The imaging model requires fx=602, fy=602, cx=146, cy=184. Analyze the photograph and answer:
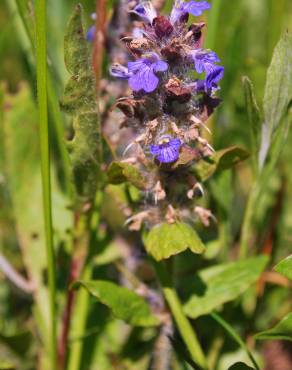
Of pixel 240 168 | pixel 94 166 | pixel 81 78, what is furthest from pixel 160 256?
pixel 240 168

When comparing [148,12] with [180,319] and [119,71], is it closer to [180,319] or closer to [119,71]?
[119,71]

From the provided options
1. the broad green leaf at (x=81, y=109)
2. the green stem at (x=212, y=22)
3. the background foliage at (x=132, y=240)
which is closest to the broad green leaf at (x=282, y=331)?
the background foliage at (x=132, y=240)

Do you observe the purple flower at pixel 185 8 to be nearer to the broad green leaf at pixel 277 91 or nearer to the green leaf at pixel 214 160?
the broad green leaf at pixel 277 91

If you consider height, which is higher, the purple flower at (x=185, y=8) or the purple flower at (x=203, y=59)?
the purple flower at (x=185, y=8)

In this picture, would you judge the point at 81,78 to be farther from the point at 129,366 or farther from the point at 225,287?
the point at 129,366

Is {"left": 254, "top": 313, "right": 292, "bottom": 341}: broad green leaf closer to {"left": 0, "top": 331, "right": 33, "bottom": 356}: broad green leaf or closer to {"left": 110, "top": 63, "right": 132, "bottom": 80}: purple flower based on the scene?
{"left": 110, "top": 63, "right": 132, "bottom": 80}: purple flower

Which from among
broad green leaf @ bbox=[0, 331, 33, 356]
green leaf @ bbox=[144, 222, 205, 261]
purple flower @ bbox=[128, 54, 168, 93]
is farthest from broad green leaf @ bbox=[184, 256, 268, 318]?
purple flower @ bbox=[128, 54, 168, 93]
